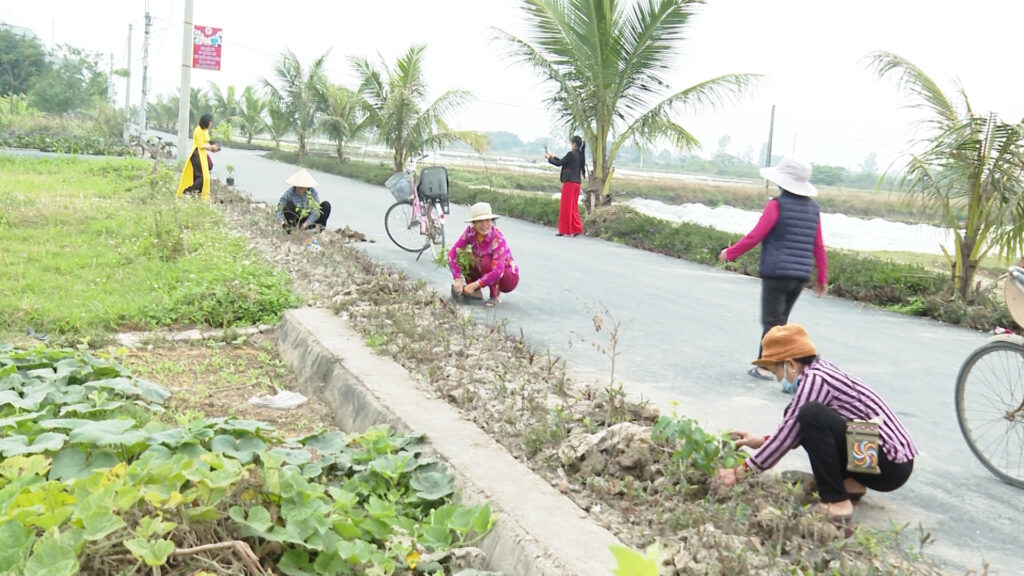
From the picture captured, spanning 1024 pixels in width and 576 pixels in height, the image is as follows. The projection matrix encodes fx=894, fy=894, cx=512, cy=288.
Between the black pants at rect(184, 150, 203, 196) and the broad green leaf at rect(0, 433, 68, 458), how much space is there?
1129 centimetres

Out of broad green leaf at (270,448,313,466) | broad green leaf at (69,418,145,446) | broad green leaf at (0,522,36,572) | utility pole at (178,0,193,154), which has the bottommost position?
broad green leaf at (270,448,313,466)

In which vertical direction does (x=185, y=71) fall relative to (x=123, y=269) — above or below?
above

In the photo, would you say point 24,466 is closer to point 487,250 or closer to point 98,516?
point 98,516

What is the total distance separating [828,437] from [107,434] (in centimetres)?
282

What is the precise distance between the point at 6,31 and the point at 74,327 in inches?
2801

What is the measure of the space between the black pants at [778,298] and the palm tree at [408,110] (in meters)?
21.7

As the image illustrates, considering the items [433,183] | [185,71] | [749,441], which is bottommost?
[749,441]

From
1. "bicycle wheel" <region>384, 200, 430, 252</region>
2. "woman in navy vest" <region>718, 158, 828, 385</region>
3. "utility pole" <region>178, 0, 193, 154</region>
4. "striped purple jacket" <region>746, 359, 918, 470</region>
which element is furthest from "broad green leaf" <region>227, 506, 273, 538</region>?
"utility pole" <region>178, 0, 193, 154</region>

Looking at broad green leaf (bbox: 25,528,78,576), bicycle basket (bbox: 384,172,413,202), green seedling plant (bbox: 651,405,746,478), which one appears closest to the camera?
broad green leaf (bbox: 25,528,78,576)

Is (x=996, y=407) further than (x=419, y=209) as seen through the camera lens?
No

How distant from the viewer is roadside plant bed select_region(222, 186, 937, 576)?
304cm

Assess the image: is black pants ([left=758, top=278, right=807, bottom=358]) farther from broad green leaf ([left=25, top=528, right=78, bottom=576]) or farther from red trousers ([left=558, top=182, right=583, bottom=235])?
red trousers ([left=558, top=182, right=583, bottom=235])

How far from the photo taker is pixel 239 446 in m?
3.60

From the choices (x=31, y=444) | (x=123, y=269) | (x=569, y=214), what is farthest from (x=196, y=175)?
(x=31, y=444)
